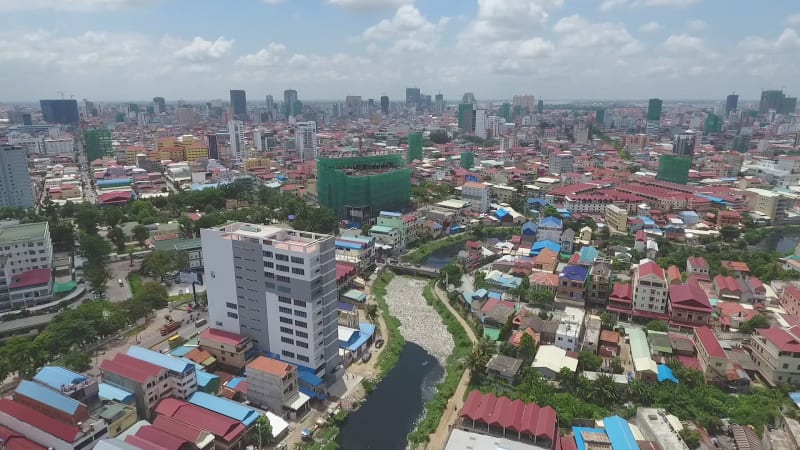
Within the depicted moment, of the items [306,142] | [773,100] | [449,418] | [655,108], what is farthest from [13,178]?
[773,100]

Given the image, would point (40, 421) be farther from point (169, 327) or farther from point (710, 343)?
point (710, 343)

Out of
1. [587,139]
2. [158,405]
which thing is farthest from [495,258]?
[587,139]

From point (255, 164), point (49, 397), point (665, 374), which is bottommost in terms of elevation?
point (665, 374)

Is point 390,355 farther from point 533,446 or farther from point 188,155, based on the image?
point 188,155

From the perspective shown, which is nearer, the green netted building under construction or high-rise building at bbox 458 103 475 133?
the green netted building under construction

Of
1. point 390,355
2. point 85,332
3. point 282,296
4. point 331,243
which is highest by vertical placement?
point 331,243

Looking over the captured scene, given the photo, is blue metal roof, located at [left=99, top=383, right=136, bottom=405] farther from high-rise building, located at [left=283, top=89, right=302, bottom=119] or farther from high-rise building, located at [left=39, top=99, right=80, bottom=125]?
high-rise building, located at [left=283, top=89, right=302, bottom=119]

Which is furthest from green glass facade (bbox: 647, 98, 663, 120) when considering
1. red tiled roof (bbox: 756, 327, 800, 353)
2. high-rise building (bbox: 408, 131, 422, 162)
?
red tiled roof (bbox: 756, 327, 800, 353)
